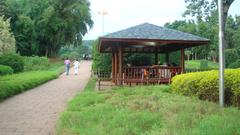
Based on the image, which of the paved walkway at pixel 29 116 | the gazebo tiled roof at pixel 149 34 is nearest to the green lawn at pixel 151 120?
the paved walkway at pixel 29 116

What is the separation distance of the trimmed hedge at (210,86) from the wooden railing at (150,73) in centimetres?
548

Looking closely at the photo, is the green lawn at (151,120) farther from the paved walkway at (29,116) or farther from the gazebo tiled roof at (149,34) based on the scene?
the gazebo tiled roof at (149,34)

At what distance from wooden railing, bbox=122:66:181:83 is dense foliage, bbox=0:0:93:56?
123 feet

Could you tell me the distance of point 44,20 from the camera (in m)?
55.1

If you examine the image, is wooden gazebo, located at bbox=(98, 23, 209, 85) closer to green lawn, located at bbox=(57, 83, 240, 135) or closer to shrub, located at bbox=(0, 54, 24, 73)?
green lawn, located at bbox=(57, 83, 240, 135)

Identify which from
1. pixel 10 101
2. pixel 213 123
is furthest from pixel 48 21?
pixel 213 123

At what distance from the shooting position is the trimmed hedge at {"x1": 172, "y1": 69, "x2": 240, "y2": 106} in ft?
33.3

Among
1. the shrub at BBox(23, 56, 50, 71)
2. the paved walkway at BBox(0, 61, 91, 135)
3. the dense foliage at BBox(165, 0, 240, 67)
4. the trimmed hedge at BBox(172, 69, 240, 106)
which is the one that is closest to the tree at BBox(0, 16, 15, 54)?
the shrub at BBox(23, 56, 50, 71)

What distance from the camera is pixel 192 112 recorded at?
813cm

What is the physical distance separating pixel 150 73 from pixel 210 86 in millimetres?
8216

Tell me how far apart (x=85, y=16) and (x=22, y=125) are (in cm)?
4963

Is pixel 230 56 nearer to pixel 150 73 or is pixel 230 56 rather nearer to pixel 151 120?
pixel 150 73

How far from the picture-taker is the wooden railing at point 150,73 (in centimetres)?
1847

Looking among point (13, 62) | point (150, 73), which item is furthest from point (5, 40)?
point (150, 73)
